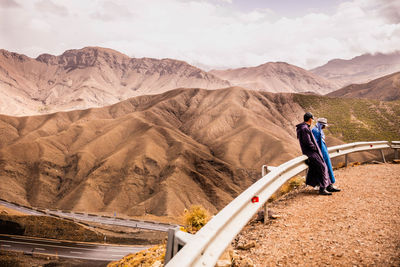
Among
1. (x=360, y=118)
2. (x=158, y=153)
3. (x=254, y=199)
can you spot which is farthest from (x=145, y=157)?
(x=254, y=199)

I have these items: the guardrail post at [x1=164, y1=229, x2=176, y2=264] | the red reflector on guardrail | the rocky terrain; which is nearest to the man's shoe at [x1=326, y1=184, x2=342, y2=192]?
the red reflector on guardrail

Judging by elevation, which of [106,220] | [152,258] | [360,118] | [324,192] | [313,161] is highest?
[360,118]

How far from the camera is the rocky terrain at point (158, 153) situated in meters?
91.9

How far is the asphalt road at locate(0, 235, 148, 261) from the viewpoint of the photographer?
40531 millimetres

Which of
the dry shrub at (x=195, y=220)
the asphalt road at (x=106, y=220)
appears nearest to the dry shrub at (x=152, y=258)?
the dry shrub at (x=195, y=220)

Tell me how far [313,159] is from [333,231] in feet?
8.03

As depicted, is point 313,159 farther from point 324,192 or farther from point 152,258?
point 152,258

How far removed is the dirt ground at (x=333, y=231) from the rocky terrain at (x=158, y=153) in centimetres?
7462

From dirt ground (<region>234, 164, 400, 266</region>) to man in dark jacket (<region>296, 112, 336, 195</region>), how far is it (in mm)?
293

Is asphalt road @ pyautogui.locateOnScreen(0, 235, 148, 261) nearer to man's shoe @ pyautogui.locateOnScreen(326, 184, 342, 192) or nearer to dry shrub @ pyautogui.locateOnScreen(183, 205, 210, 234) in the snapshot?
dry shrub @ pyautogui.locateOnScreen(183, 205, 210, 234)

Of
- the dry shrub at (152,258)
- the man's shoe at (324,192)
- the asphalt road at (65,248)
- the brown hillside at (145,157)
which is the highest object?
the brown hillside at (145,157)

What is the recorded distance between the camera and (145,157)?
106125mm

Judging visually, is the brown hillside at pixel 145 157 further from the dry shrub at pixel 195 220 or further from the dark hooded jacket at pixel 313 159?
the dark hooded jacket at pixel 313 159

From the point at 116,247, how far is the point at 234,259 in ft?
154
